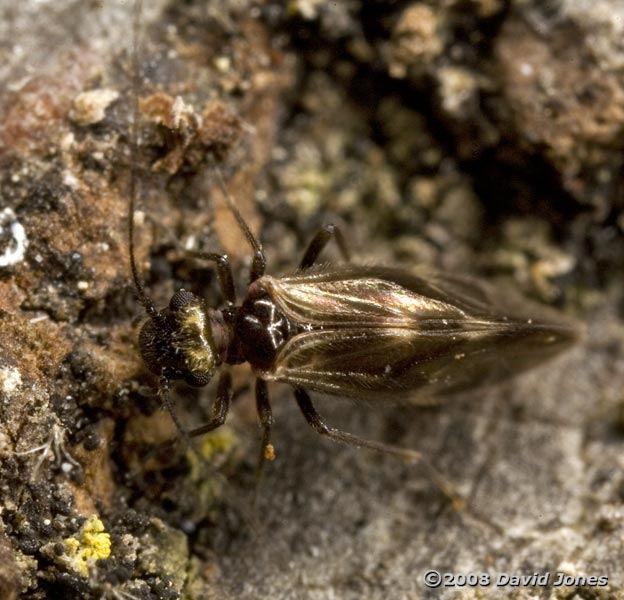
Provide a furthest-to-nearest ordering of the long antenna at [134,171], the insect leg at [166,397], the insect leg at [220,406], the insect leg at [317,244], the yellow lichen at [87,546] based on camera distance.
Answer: the insect leg at [317,244], the insect leg at [220,406], the insect leg at [166,397], the long antenna at [134,171], the yellow lichen at [87,546]

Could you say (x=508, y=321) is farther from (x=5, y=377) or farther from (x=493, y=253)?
(x=5, y=377)

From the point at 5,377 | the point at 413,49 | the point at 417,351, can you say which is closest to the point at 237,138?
the point at 413,49

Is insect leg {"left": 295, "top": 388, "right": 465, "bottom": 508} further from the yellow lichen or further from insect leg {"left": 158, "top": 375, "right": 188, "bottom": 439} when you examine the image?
the yellow lichen

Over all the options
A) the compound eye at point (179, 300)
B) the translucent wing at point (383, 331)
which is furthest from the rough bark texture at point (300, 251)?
the translucent wing at point (383, 331)

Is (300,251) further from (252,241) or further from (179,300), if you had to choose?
(179,300)

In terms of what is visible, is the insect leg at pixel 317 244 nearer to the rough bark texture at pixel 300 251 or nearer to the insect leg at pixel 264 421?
the rough bark texture at pixel 300 251

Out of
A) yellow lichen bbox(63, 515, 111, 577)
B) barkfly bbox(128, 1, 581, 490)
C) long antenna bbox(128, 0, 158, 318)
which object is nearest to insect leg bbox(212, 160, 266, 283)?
barkfly bbox(128, 1, 581, 490)
